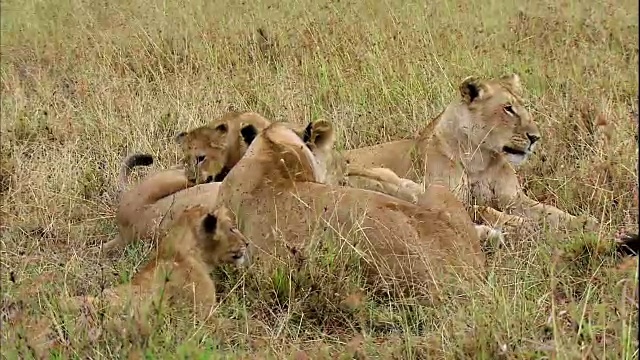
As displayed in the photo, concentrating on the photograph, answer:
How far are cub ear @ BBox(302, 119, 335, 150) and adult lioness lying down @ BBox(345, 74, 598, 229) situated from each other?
0.55 m

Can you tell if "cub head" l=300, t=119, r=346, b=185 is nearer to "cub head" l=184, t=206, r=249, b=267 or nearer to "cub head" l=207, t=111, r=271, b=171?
"cub head" l=207, t=111, r=271, b=171

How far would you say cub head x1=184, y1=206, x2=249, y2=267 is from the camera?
12.8 ft

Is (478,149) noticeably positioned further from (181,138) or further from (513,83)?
A: (181,138)

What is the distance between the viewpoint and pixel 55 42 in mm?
7762

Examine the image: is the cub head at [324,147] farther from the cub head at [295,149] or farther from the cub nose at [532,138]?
the cub nose at [532,138]

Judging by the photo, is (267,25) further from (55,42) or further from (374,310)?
(374,310)

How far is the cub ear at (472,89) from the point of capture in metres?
5.06

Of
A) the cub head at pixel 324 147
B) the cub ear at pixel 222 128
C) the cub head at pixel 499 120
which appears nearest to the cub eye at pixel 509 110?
the cub head at pixel 499 120

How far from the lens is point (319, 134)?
4594 mm

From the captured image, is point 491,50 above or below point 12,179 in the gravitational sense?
below

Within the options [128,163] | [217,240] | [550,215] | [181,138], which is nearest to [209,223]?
[217,240]

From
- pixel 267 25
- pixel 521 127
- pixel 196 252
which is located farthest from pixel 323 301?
pixel 267 25

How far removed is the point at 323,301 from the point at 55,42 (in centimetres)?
478

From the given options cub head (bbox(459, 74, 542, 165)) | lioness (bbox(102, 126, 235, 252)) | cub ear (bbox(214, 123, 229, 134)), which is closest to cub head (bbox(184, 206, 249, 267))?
lioness (bbox(102, 126, 235, 252))
